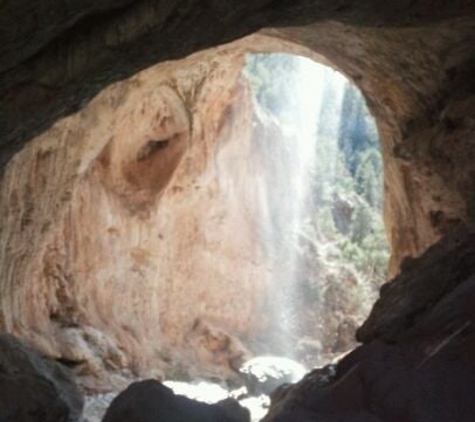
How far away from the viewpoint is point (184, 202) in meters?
15.2

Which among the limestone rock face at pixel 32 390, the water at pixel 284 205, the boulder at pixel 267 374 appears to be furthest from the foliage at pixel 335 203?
the limestone rock face at pixel 32 390

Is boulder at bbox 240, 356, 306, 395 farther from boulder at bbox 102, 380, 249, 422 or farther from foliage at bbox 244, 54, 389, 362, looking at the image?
boulder at bbox 102, 380, 249, 422

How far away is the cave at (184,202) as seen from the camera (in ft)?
14.1

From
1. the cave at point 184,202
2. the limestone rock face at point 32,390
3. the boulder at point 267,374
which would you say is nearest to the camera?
the cave at point 184,202

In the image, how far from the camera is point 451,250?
16.8 ft

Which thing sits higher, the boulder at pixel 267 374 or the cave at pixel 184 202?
the cave at pixel 184 202

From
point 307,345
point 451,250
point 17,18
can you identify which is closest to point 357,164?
point 307,345

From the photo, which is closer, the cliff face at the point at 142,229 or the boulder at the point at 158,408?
the boulder at the point at 158,408

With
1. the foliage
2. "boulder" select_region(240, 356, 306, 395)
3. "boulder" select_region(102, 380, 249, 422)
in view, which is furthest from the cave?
the foliage

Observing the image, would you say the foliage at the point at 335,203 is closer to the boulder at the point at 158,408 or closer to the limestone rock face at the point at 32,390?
the limestone rock face at the point at 32,390

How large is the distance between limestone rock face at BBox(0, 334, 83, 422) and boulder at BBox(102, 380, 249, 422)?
524 mm

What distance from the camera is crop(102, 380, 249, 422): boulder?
4617mm

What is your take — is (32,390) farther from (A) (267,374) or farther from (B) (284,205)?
(B) (284,205)

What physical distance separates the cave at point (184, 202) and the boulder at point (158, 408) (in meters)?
0.02
